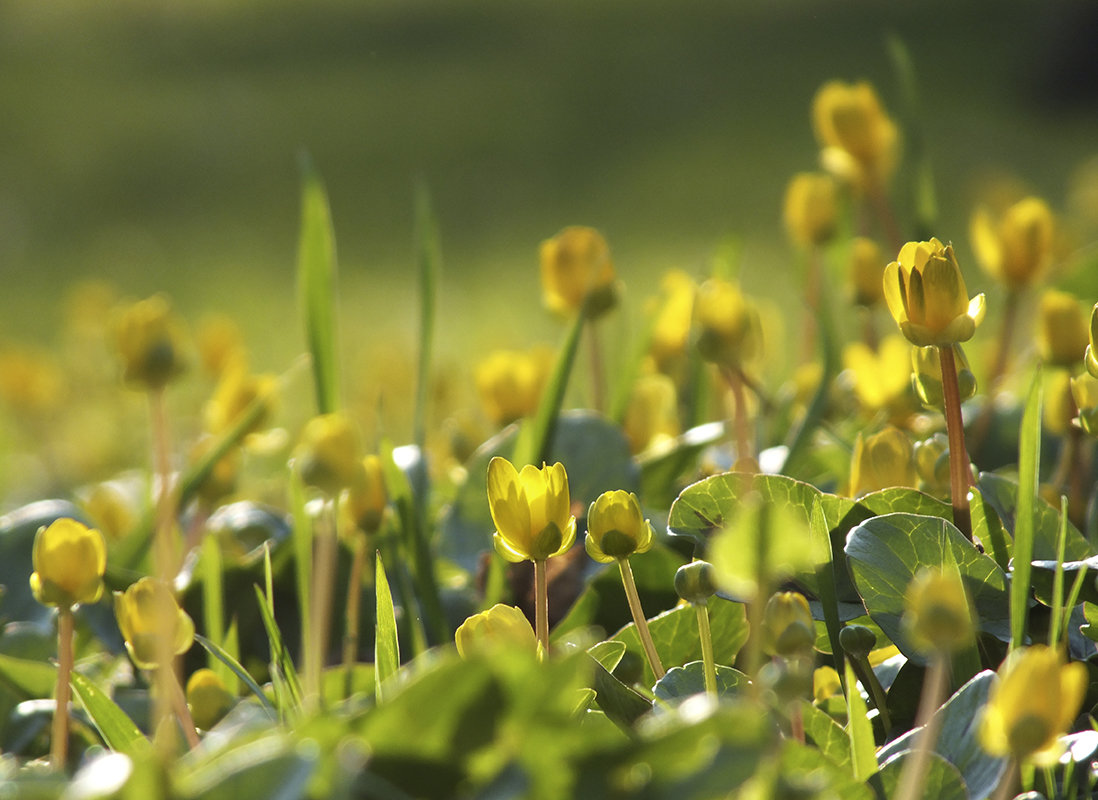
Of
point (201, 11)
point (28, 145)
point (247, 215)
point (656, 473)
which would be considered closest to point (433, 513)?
point (656, 473)

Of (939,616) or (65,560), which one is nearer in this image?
(939,616)

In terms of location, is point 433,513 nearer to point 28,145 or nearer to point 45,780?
point 45,780

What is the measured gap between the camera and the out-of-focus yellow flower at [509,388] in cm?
90

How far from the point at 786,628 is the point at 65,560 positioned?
29cm

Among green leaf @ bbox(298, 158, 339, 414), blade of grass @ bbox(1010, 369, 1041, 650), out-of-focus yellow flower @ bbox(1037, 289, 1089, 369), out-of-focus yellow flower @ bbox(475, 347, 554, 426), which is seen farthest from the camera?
out-of-focus yellow flower @ bbox(475, 347, 554, 426)

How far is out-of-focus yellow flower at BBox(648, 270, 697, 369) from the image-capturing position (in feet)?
3.05

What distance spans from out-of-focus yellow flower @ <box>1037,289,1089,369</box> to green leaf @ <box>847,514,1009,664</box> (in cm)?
20

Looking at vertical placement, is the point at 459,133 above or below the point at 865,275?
above

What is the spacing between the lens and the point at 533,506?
481 mm

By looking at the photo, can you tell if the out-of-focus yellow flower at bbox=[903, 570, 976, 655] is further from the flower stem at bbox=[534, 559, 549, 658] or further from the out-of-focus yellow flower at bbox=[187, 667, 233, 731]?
the out-of-focus yellow flower at bbox=[187, 667, 233, 731]

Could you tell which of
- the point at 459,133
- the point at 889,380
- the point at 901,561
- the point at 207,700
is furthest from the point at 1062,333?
the point at 459,133

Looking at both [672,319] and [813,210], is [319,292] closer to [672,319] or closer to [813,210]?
[672,319]

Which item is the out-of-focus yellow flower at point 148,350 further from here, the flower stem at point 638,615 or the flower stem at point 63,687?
the flower stem at point 638,615

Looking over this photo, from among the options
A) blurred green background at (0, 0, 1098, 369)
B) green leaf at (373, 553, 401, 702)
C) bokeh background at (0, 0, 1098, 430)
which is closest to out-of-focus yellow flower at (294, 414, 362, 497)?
green leaf at (373, 553, 401, 702)
